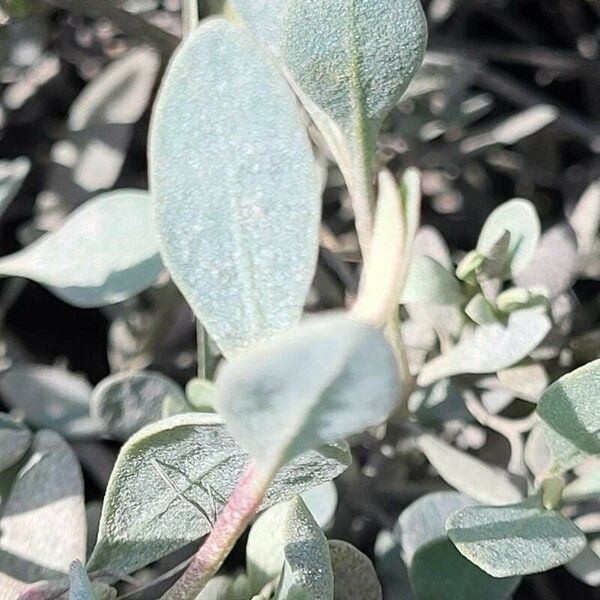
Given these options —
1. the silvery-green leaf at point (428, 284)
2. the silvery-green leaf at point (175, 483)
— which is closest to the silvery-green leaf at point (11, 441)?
the silvery-green leaf at point (175, 483)

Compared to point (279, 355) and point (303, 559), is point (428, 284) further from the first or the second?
point (279, 355)

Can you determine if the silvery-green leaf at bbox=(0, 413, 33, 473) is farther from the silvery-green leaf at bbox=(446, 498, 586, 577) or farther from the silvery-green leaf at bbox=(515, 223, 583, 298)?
the silvery-green leaf at bbox=(515, 223, 583, 298)

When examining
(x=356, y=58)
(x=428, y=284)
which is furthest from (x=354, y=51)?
(x=428, y=284)

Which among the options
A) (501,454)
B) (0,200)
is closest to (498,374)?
(501,454)

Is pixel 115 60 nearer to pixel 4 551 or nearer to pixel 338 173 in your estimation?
pixel 338 173

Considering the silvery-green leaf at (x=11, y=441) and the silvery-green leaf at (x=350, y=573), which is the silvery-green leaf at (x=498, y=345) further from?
the silvery-green leaf at (x=11, y=441)

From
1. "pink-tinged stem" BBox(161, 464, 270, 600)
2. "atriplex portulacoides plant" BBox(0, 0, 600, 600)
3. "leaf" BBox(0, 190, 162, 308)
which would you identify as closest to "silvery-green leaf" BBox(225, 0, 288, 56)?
"atriplex portulacoides plant" BBox(0, 0, 600, 600)
